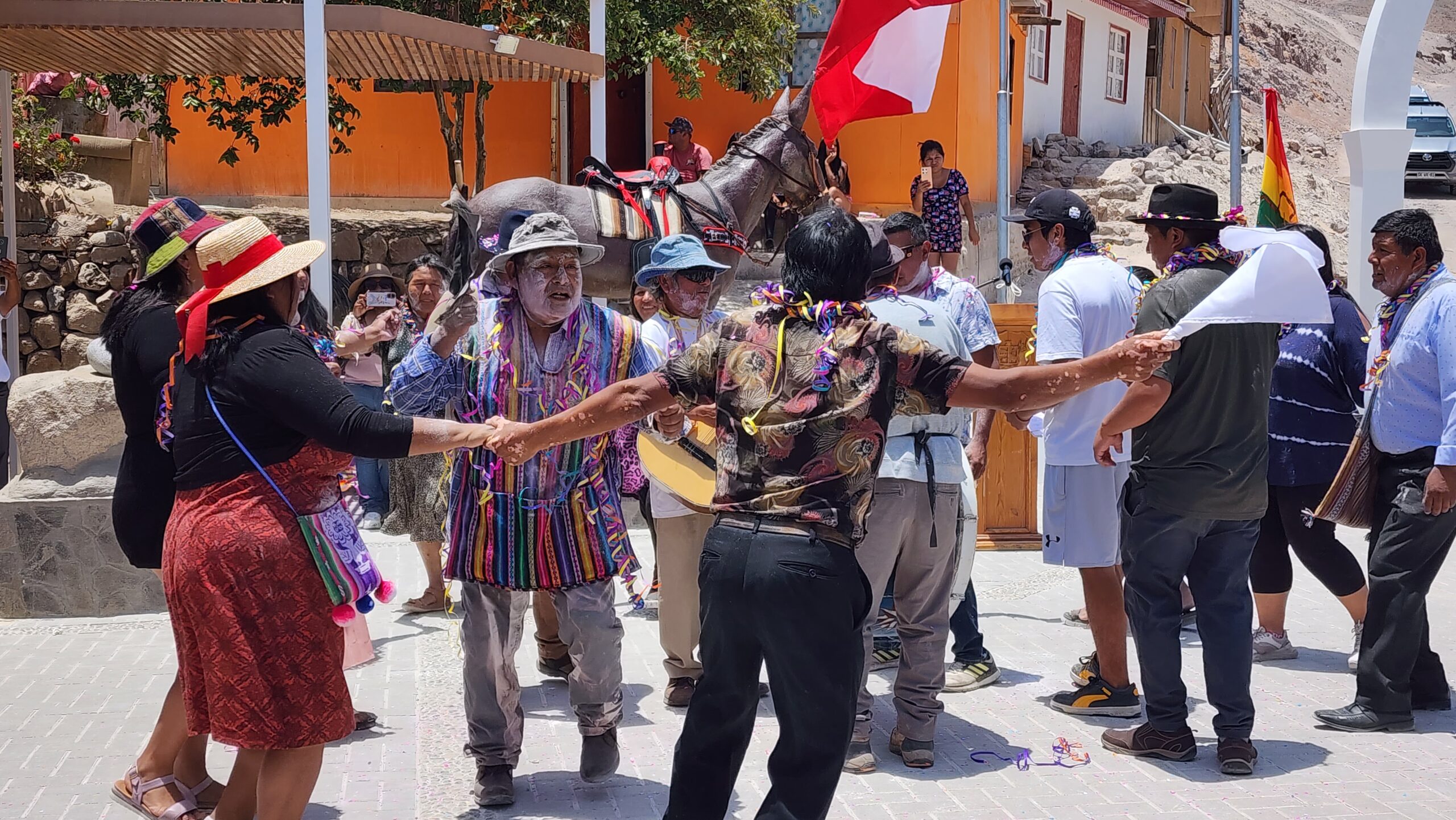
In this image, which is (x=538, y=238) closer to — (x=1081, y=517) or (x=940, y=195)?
(x=1081, y=517)

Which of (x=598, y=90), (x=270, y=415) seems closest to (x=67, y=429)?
(x=270, y=415)

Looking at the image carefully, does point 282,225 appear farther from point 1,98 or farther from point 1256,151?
point 1256,151

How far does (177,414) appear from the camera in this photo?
380cm

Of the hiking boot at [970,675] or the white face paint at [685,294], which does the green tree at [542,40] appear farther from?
the hiking boot at [970,675]

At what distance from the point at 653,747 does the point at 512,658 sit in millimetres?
930

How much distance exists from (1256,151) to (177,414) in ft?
99.1

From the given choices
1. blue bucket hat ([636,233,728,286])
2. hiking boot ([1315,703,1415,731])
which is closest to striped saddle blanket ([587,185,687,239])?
blue bucket hat ([636,233,728,286])

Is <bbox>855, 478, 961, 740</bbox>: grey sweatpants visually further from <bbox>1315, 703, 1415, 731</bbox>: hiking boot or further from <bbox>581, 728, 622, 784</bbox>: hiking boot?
<bbox>1315, 703, 1415, 731</bbox>: hiking boot

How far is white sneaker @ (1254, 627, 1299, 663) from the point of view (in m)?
6.58

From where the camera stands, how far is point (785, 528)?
3445mm

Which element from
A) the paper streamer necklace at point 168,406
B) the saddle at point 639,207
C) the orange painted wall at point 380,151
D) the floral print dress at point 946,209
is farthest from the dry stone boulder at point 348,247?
the paper streamer necklace at point 168,406

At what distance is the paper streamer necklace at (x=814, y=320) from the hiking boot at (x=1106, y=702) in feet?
9.14

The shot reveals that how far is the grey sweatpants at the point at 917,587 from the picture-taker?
4941mm

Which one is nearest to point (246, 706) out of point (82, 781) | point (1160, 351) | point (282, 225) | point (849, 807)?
point (82, 781)
